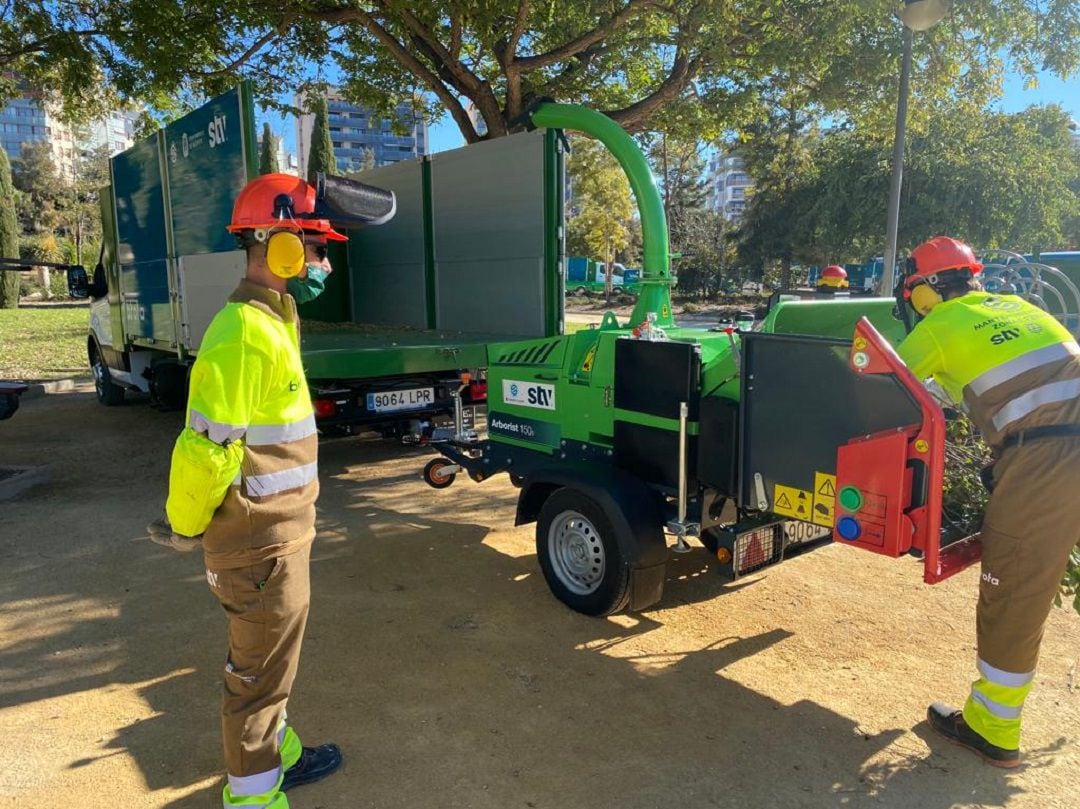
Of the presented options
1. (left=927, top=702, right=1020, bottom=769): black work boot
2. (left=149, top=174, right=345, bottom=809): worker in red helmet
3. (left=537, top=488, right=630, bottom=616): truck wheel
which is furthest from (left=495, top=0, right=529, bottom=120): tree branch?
(left=927, top=702, right=1020, bottom=769): black work boot

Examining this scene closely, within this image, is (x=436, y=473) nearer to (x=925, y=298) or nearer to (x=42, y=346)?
Result: (x=925, y=298)

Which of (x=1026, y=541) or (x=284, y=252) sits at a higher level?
(x=284, y=252)

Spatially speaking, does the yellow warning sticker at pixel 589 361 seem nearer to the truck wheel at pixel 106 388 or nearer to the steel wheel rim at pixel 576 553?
the steel wheel rim at pixel 576 553

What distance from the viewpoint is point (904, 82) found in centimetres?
852

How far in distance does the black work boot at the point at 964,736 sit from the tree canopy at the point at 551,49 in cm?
701

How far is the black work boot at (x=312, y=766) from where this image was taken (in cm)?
271

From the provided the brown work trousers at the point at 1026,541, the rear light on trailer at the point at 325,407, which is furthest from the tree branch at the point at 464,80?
the brown work trousers at the point at 1026,541

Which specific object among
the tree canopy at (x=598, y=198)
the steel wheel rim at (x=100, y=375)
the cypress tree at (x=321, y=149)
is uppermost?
the cypress tree at (x=321, y=149)

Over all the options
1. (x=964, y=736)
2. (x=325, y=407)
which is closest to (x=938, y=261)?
(x=964, y=736)

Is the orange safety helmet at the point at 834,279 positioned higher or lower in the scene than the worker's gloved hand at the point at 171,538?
higher

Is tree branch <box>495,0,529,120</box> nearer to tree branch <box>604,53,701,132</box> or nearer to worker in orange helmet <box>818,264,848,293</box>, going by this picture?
tree branch <box>604,53,701,132</box>

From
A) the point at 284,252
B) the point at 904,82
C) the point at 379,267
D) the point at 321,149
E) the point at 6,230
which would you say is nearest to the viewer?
the point at 284,252

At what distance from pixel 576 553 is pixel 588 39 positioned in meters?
6.93

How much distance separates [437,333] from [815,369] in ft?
18.7
